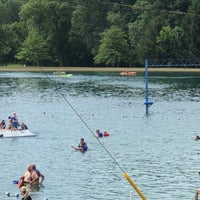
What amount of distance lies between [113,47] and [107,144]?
104 metres

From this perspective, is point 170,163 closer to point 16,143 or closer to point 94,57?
point 16,143

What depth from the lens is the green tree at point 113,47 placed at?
152m

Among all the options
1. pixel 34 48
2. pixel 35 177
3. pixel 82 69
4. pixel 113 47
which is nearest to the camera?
pixel 35 177

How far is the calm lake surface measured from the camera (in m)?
36.2

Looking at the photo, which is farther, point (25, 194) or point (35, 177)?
point (35, 177)

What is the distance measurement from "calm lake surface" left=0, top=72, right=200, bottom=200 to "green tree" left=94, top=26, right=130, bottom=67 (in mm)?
52387

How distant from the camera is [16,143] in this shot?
50875 mm

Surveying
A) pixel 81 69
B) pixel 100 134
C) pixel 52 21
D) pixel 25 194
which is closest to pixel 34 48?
pixel 52 21

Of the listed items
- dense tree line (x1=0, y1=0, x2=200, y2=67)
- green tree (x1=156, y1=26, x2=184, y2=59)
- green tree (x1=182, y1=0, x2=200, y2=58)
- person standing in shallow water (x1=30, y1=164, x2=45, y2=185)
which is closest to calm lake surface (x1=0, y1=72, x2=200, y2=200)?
person standing in shallow water (x1=30, y1=164, x2=45, y2=185)

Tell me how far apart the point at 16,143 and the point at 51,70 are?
326ft

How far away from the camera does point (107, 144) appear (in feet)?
165

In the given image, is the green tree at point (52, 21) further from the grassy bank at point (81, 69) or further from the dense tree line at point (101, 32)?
the grassy bank at point (81, 69)

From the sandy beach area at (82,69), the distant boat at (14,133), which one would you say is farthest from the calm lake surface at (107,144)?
the sandy beach area at (82,69)

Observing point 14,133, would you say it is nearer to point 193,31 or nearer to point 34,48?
point 193,31
